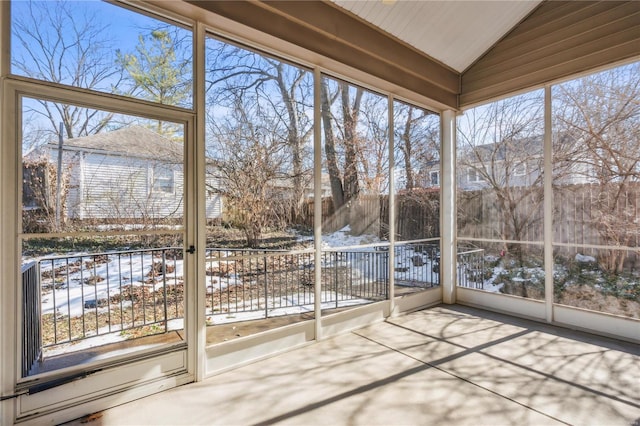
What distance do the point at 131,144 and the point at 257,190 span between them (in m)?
1.11

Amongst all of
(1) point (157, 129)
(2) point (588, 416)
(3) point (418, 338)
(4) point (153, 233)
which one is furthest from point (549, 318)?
(1) point (157, 129)

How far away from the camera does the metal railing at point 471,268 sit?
15.3 ft

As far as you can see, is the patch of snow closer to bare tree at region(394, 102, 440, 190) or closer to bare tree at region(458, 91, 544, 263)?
bare tree at region(458, 91, 544, 263)

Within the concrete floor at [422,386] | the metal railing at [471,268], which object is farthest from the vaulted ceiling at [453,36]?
the concrete floor at [422,386]

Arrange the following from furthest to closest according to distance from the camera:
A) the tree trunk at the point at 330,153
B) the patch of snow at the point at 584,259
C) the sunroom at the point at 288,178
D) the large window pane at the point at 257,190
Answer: the patch of snow at the point at 584,259 → the tree trunk at the point at 330,153 → the large window pane at the point at 257,190 → the sunroom at the point at 288,178

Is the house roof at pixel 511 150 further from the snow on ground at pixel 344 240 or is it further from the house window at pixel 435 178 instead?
the snow on ground at pixel 344 240

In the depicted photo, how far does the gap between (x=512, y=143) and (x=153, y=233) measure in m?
4.58

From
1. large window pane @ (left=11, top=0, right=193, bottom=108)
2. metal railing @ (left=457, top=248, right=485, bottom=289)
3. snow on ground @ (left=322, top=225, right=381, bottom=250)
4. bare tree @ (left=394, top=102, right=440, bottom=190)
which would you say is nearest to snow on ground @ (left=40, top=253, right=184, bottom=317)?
large window pane @ (left=11, top=0, right=193, bottom=108)

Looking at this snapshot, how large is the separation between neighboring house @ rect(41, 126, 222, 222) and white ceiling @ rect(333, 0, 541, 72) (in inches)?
92.6

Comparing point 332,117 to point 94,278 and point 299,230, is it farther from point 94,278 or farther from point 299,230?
point 94,278

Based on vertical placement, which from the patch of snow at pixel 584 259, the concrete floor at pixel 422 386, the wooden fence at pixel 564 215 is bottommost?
the concrete floor at pixel 422 386

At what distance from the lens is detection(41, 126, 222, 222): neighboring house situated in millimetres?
2223

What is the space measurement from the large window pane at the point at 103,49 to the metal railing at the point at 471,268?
14.3 feet

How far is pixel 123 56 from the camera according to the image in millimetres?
2361
